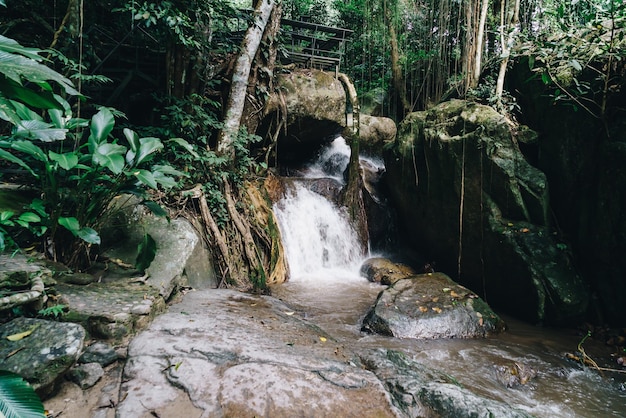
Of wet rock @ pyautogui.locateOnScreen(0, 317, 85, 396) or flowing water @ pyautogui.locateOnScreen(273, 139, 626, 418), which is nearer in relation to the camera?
wet rock @ pyautogui.locateOnScreen(0, 317, 85, 396)

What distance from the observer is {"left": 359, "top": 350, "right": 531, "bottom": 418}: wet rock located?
203 centimetres

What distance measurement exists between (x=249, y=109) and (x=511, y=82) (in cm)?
490

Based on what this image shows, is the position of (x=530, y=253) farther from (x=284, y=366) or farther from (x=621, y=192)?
(x=284, y=366)

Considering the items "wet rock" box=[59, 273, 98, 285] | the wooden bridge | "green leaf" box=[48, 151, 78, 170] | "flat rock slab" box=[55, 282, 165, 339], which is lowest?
"flat rock slab" box=[55, 282, 165, 339]

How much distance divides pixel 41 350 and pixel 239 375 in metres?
1.00

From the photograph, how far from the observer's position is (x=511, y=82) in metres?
6.33

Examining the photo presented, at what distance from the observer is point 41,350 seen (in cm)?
169

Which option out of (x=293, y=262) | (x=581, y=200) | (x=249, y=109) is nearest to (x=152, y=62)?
(x=249, y=109)

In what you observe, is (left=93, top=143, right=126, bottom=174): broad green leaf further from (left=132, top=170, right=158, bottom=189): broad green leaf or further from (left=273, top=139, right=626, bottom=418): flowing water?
(left=273, top=139, right=626, bottom=418): flowing water

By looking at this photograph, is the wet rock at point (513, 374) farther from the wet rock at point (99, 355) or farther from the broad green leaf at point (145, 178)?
the broad green leaf at point (145, 178)

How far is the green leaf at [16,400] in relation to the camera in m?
1.05

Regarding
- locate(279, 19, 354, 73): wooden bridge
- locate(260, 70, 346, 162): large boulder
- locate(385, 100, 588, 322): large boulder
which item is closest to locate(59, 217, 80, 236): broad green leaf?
locate(260, 70, 346, 162): large boulder

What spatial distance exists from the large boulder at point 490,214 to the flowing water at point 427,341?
55 cm

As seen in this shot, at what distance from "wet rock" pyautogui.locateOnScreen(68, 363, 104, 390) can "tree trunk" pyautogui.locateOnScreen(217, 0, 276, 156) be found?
3898 millimetres
